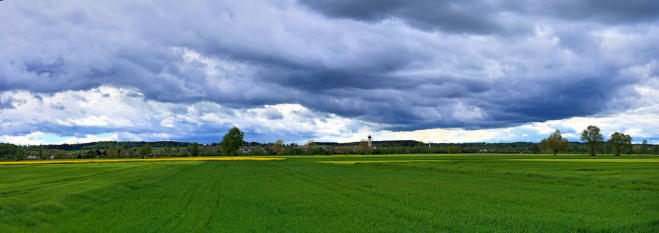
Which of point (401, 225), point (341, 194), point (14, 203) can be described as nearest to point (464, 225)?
point (401, 225)

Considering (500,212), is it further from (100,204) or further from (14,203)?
(14,203)

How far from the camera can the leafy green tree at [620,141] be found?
151 metres

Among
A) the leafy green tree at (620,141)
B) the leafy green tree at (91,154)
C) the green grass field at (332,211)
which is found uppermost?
the leafy green tree at (620,141)

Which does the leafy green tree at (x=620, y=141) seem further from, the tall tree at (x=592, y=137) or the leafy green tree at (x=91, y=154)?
the leafy green tree at (x=91, y=154)

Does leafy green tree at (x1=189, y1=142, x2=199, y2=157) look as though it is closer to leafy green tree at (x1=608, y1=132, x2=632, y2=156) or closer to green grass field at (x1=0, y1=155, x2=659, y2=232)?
green grass field at (x1=0, y1=155, x2=659, y2=232)

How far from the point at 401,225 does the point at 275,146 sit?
188 metres

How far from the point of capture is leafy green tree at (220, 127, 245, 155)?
512 feet

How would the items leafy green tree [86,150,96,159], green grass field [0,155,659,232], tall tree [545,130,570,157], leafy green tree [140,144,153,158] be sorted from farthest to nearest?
leafy green tree [86,150,96,159], leafy green tree [140,144,153,158], tall tree [545,130,570,157], green grass field [0,155,659,232]

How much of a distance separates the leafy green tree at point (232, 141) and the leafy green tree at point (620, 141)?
496ft

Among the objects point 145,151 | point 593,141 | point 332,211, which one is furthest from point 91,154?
point 593,141

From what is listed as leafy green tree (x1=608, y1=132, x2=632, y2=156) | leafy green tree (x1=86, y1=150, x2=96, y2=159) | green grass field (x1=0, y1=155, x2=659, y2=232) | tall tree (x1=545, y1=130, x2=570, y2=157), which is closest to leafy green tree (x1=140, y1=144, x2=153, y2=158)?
leafy green tree (x1=86, y1=150, x2=96, y2=159)

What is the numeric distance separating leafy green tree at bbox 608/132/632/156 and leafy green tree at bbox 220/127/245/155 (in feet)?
496

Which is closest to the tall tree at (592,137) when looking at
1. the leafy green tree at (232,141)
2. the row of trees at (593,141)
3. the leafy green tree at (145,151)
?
the row of trees at (593,141)

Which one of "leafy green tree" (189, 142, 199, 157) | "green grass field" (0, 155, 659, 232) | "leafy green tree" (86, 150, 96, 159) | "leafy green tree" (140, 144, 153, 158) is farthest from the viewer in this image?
"leafy green tree" (189, 142, 199, 157)
